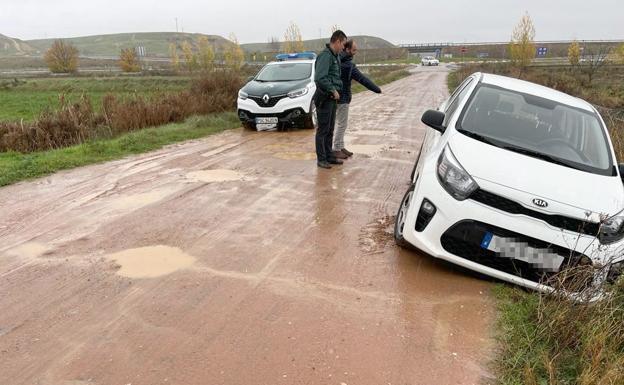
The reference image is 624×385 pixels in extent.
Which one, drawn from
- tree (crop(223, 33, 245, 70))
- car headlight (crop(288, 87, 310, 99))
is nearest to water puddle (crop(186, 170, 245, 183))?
car headlight (crop(288, 87, 310, 99))

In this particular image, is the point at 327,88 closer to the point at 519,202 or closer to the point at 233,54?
the point at 519,202

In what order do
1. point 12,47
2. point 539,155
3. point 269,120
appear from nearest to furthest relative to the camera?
point 539,155 → point 269,120 → point 12,47

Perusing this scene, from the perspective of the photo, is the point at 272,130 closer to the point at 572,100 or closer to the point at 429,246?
the point at 572,100

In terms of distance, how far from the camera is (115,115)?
1170 centimetres

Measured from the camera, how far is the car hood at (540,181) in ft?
12.3

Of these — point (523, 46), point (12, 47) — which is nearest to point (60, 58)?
point (523, 46)

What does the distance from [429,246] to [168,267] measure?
2.30 metres

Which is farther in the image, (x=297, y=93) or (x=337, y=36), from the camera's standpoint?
(x=297, y=93)

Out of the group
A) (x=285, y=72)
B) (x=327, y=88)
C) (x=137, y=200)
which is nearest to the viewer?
(x=137, y=200)

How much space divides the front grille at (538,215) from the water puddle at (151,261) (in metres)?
2.61

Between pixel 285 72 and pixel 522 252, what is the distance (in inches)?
377

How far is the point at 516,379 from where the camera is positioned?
2.76 metres

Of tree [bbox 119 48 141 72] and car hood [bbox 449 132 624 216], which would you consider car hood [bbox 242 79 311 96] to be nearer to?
car hood [bbox 449 132 624 216]

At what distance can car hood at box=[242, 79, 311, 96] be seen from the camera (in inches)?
445
